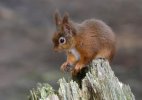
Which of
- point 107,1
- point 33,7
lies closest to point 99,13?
point 107,1

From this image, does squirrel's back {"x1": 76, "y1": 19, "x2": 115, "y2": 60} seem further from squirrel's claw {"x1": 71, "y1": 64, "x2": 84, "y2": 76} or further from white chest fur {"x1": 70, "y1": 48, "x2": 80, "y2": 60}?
squirrel's claw {"x1": 71, "y1": 64, "x2": 84, "y2": 76}

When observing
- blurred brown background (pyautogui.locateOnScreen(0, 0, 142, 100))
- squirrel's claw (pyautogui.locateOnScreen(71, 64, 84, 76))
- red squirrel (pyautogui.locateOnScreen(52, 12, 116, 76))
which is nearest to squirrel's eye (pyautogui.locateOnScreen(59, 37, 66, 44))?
red squirrel (pyautogui.locateOnScreen(52, 12, 116, 76))

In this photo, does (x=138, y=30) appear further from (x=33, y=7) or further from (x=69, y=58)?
(x=69, y=58)

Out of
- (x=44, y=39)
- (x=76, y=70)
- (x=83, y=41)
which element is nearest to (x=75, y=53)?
(x=83, y=41)

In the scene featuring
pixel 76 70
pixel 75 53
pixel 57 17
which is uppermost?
pixel 57 17

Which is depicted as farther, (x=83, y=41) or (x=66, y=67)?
(x=83, y=41)

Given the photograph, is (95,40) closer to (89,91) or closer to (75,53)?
(75,53)

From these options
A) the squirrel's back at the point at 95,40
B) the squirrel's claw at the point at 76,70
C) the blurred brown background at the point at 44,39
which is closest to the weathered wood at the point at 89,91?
the squirrel's claw at the point at 76,70

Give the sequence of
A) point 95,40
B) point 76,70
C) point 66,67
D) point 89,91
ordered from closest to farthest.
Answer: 1. point 89,91
2. point 76,70
3. point 66,67
4. point 95,40
